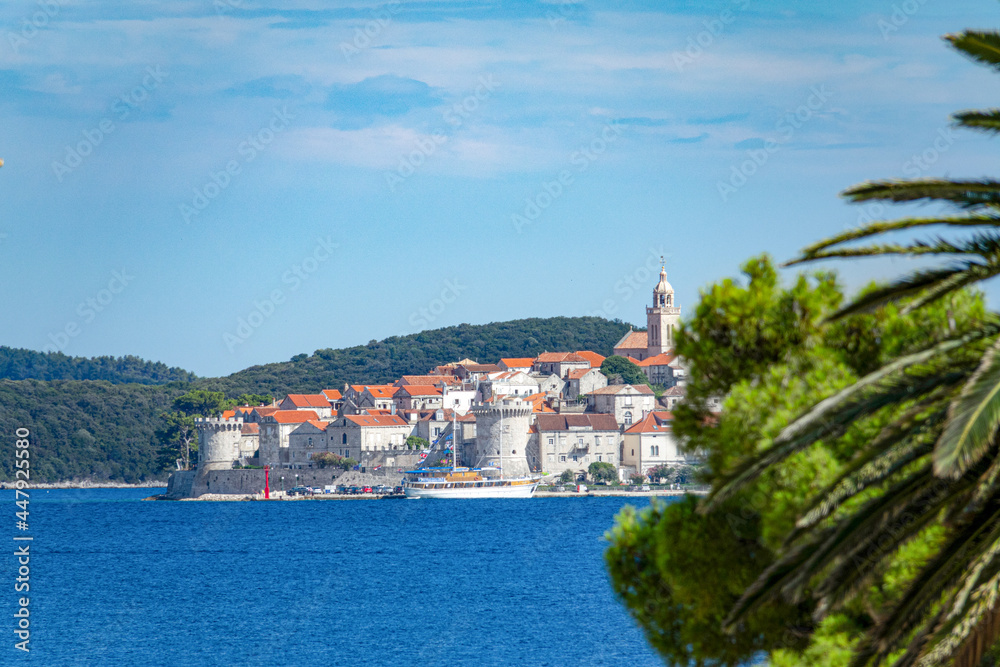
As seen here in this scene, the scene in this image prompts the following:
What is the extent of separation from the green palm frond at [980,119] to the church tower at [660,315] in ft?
377

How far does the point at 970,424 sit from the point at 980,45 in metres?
2.09

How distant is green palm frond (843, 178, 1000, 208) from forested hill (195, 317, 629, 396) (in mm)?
129257

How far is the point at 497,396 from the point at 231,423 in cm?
2166

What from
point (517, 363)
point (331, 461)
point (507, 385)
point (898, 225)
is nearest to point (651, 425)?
point (507, 385)

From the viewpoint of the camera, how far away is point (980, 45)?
18.5ft

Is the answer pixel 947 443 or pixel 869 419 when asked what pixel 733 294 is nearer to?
pixel 869 419

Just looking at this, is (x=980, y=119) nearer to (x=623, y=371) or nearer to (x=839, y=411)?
(x=839, y=411)

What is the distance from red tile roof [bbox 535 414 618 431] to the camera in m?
91.0

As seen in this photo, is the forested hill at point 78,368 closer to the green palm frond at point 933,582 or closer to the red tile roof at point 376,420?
the red tile roof at point 376,420

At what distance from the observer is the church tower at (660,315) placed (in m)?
120

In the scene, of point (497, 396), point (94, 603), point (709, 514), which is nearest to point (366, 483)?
point (497, 396)

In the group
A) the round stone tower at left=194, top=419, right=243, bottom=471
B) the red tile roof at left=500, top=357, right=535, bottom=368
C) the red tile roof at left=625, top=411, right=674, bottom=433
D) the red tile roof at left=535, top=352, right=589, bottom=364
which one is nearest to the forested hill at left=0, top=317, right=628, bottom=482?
the round stone tower at left=194, top=419, right=243, bottom=471

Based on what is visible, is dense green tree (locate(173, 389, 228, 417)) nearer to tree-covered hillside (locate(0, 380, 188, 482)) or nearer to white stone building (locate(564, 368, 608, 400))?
tree-covered hillside (locate(0, 380, 188, 482))

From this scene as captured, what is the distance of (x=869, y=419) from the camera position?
7074 millimetres
